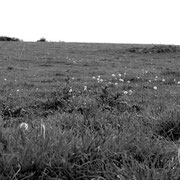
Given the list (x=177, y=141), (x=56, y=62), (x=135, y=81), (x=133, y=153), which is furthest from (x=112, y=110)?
(x=56, y=62)

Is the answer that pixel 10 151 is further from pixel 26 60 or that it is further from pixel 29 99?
pixel 26 60

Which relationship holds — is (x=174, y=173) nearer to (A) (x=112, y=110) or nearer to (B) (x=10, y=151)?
(B) (x=10, y=151)

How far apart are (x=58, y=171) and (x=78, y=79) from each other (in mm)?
9235

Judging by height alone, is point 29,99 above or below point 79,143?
below

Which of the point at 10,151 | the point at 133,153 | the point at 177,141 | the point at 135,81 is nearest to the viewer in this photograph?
the point at 10,151

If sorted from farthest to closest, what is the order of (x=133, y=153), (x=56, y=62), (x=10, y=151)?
(x=56, y=62) → (x=133, y=153) → (x=10, y=151)

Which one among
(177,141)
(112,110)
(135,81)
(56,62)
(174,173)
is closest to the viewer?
(174,173)

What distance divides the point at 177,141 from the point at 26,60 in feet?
51.6

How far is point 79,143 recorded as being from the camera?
291 cm

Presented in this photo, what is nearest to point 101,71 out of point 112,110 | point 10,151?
point 112,110

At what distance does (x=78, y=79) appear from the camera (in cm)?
1175

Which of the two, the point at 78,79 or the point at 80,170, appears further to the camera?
the point at 78,79

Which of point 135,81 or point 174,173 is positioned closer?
point 174,173

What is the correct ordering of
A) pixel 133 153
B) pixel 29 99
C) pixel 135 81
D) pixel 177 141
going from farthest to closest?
pixel 135 81 → pixel 29 99 → pixel 177 141 → pixel 133 153
